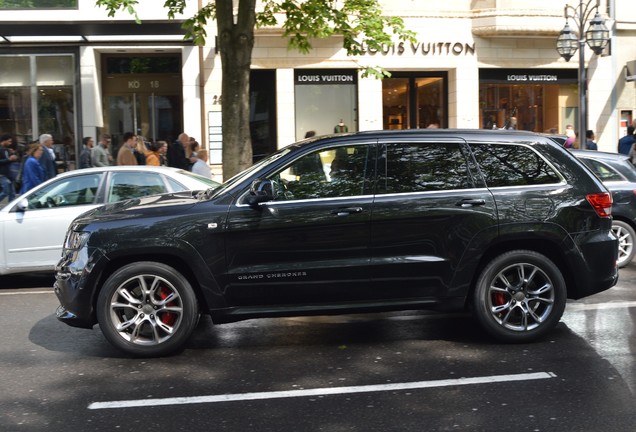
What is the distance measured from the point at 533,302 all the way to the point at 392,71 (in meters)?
17.1

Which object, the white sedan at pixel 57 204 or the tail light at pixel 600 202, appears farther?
the white sedan at pixel 57 204

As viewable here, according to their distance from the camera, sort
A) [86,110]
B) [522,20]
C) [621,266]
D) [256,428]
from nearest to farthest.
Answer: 1. [256,428]
2. [621,266]
3. [86,110]
4. [522,20]

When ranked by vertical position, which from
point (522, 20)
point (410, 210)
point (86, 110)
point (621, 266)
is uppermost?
point (522, 20)

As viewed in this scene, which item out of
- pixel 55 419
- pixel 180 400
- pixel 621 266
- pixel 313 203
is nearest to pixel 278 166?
pixel 313 203

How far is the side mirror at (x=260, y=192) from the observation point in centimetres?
637

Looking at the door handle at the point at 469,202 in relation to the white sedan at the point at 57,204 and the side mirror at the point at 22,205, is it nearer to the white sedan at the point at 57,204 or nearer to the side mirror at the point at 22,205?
the white sedan at the point at 57,204

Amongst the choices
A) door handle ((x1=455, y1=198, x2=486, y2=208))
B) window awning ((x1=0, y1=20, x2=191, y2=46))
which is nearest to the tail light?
door handle ((x1=455, y1=198, x2=486, y2=208))

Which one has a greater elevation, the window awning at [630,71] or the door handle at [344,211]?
the window awning at [630,71]

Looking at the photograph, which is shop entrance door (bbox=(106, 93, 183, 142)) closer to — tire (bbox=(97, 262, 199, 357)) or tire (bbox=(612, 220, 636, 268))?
tire (bbox=(612, 220, 636, 268))

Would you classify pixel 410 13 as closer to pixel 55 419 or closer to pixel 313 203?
pixel 313 203

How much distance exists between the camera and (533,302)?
682cm

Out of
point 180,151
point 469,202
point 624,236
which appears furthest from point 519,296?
point 180,151

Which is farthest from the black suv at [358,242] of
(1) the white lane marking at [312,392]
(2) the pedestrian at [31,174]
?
(2) the pedestrian at [31,174]

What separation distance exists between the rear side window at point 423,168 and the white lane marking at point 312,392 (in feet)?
5.63
